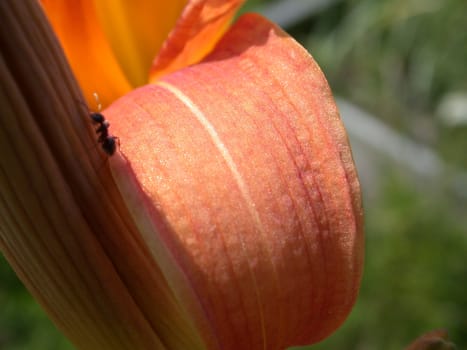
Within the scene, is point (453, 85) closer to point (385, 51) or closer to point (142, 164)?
point (385, 51)

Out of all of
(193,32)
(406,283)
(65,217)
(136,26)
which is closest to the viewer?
(65,217)

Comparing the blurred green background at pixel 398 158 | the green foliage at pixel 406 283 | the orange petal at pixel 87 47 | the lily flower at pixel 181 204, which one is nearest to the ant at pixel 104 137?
the lily flower at pixel 181 204

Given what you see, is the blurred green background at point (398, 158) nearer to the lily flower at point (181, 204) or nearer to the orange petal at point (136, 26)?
the orange petal at point (136, 26)

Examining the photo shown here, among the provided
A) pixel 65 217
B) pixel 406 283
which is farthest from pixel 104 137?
pixel 406 283

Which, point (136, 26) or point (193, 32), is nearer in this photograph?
point (193, 32)

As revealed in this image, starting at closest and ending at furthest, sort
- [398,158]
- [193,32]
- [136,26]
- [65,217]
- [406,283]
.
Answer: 1. [65,217]
2. [193,32]
3. [136,26]
4. [406,283]
5. [398,158]

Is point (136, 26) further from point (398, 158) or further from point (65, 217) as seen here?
point (398, 158)

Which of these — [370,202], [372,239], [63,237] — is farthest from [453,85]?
[63,237]
